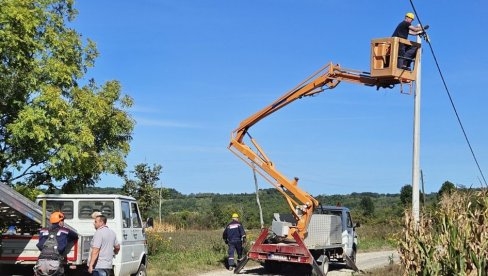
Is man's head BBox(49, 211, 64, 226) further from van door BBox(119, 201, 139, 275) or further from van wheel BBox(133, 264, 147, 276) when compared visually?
van wheel BBox(133, 264, 147, 276)

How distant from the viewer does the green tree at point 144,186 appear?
3041 centimetres

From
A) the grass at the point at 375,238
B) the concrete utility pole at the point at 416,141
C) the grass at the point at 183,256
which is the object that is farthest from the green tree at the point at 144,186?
the concrete utility pole at the point at 416,141

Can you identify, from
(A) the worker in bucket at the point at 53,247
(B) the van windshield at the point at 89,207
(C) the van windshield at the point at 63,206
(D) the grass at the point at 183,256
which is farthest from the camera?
(D) the grass at the point at 183,256

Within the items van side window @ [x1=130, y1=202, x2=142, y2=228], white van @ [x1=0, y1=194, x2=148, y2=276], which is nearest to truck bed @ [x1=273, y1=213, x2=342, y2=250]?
van side window @ [x1=130, y1=202, x2=142, y2=228]

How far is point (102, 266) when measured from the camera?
34.1 ft

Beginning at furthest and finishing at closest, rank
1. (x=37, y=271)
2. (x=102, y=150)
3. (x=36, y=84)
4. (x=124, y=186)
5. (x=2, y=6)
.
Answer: (x=124, y=186) < (x=102, y=150) < (x=36, y=84) < (x=2, y=6) < (x=37, y=271)

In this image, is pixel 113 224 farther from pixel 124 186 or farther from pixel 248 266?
pixel 124 186

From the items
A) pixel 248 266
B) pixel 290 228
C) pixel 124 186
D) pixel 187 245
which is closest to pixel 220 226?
pixel 124 186

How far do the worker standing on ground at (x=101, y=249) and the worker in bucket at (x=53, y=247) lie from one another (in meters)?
0.49

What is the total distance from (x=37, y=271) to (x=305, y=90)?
33.5ft

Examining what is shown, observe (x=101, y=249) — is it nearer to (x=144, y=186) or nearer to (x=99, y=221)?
(x=99, y=221)

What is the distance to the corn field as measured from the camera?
7777 mm

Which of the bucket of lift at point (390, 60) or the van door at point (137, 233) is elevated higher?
the bucket of lift at point (390, 60)

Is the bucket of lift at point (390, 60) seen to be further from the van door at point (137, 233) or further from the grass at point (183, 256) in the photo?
the van door at point (137, 233)
